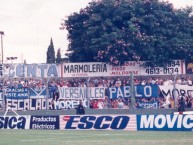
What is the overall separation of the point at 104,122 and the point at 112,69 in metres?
10.9

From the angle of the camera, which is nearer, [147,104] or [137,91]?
[137,91]

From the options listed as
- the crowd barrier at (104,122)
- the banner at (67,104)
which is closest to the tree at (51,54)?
the banner at (67,104)

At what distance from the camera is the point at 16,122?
27.2 metres

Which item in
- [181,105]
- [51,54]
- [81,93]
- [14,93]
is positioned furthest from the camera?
[51,54]

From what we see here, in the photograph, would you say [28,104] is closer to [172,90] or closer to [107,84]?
[107,84]

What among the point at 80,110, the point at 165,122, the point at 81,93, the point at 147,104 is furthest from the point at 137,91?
the point at 165,122

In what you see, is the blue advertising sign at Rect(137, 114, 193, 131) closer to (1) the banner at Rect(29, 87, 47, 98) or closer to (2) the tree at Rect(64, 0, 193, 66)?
(1) the banner at Rect(29, 87, 47, 98)

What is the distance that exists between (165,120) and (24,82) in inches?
449

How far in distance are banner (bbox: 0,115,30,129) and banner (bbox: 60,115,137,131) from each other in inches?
81.0

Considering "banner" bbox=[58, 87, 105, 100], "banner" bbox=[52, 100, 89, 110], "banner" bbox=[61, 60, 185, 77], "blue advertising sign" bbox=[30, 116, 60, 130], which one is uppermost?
"banner" bbox=[61, 60, 185, 77]

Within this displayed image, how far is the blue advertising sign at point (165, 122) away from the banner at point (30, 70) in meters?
10.7

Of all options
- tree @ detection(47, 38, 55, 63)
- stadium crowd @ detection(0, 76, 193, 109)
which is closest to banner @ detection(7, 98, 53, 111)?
stadium crowd @ detection(0, 76, 193, 109)

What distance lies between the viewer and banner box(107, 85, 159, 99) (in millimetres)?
29984

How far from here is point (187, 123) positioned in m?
24.0
